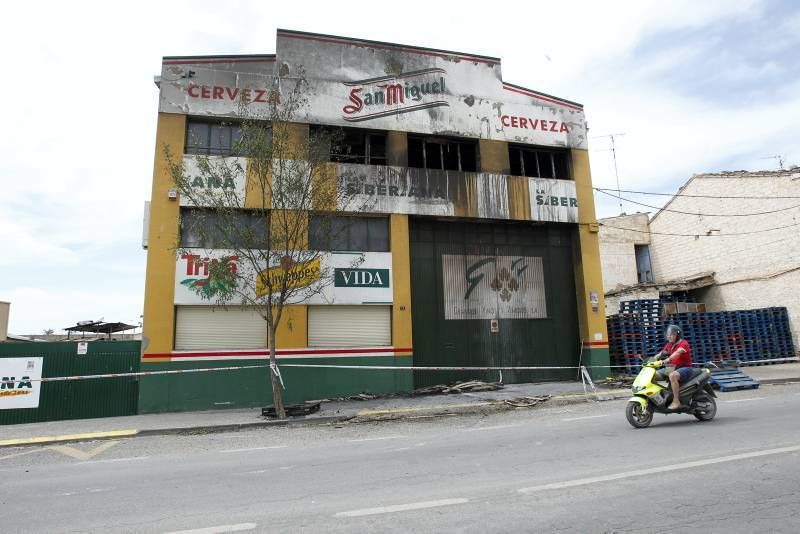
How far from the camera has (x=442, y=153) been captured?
17.1 meters

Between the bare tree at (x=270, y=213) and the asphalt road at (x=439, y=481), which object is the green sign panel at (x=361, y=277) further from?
the asphalt road at (x=439, y=481)

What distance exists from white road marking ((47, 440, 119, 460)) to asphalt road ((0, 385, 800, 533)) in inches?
1.8

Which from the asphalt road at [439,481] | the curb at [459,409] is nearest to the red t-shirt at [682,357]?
the asphalt road at [439,481]

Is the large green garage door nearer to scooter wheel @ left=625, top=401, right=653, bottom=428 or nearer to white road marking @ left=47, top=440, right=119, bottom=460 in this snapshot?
scooter wheel @ left=625, top=401, right=653, bottom=428

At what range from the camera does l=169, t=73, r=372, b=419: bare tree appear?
11938 mm

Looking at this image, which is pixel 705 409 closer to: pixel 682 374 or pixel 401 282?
pixel 682 374

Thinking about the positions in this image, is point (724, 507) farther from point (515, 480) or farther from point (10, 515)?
point (10, 515)

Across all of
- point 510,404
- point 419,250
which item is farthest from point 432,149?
point 510,404

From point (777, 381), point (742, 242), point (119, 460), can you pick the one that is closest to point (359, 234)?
point (119, 460)

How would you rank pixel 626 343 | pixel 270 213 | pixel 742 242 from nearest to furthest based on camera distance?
pixel 270 213
pixel 626 343
pixel 742 242

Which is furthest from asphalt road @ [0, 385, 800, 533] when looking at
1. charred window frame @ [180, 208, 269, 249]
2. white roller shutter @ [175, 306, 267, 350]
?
charred window frame @ [180, 208, 269, 249]

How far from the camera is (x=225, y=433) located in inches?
408

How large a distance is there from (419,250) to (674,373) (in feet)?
29.3

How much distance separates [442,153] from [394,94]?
2.47 metres
